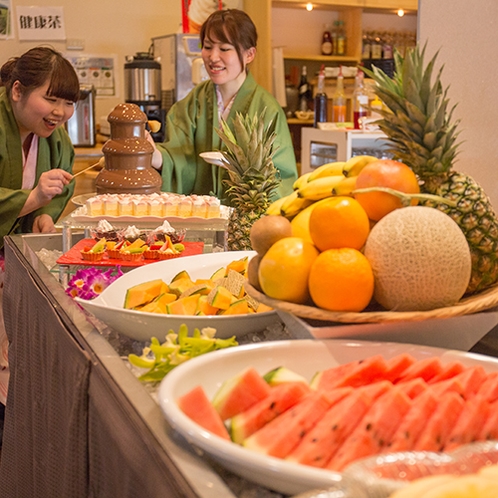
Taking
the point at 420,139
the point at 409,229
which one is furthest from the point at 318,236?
the point at 420,139

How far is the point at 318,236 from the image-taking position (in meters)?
0.99

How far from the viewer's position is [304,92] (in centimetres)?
581

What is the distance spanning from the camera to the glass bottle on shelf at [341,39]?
5.81 meters

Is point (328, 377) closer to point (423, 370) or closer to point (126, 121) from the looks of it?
point (423, 370)

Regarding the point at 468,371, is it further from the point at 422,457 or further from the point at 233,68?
the point at 233,68

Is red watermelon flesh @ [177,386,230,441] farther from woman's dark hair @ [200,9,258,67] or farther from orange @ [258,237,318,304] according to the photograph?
A: woman's dark hair @ [200,9,258,67]

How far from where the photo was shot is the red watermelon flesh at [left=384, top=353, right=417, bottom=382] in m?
0.81

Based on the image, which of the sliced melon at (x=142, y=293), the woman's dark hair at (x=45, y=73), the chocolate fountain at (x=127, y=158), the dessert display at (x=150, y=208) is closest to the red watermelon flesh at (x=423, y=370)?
the sliced melon at (x=142, y=293)

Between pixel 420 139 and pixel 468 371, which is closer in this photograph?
pixel 468 371

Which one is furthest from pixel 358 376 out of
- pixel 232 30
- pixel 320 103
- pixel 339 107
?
pixel 320 103

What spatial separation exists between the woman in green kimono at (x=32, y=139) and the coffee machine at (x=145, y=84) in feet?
7.07

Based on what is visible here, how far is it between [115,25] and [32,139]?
116 inches

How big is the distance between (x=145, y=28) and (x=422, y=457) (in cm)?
542

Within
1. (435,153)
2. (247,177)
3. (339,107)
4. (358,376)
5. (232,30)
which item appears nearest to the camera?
(358,376)
